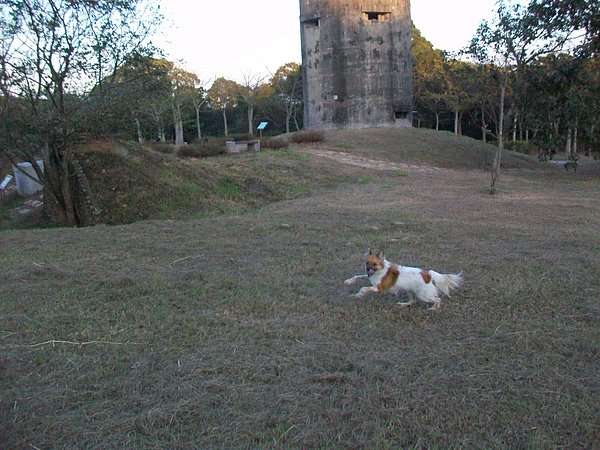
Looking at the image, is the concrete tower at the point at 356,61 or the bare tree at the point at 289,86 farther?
the bare tree at the point at 289,86

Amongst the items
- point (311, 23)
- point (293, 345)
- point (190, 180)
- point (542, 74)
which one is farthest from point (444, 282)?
point (311, 23)

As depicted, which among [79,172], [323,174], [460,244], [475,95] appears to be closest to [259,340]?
[460,244]

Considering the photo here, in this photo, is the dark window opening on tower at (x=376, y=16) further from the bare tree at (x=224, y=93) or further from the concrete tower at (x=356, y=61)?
the bare tree at (x=224, y=93)

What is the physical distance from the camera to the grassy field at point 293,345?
2.55m

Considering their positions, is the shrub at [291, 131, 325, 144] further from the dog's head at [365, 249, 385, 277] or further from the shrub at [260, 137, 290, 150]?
the dog's head at [365, 249, 385, 277]

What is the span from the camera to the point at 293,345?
3.47 metres

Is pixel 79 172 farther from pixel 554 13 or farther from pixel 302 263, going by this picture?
pixel 554 13

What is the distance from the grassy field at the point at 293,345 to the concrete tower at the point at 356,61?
25.4 m

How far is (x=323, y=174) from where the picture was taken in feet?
55.5

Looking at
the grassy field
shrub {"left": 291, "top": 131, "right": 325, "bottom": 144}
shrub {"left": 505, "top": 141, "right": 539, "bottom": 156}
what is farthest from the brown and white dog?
shrub {"left": 505, "top": 141, "right": 539, "bottom": 156}

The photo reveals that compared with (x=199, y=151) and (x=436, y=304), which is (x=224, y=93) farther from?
(x=436, y=304)

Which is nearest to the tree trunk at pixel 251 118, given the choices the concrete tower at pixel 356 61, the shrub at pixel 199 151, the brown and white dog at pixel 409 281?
the concrete tower at pixel 356 61

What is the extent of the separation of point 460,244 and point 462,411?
4.03 m

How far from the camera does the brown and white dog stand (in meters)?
4.10
